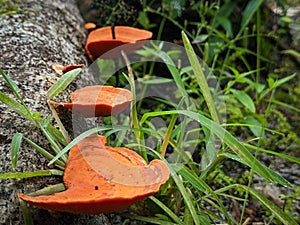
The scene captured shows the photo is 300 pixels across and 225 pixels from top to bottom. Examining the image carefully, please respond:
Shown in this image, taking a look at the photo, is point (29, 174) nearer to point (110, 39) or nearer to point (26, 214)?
point (26, 214)

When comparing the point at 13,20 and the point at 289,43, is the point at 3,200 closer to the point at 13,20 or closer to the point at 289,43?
the point at 13,20

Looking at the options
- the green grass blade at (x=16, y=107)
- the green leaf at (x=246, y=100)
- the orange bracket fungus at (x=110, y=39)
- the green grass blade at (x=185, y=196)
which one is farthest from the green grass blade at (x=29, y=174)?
the green leaf at (x=246, y=100)

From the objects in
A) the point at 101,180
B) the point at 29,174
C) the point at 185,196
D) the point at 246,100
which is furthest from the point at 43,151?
the point at 246,100

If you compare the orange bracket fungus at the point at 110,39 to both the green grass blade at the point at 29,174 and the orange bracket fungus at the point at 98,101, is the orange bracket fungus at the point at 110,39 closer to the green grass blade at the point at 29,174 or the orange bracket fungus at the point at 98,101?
the orange bracket fungus at the point at 98,101

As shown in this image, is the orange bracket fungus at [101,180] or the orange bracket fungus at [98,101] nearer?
the orange bracket fungus at [101,180]

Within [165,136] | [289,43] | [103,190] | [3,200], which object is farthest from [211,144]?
[289,43]

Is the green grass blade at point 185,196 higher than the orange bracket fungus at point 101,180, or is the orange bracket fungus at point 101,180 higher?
the orange bracket fungus at point 101,180
